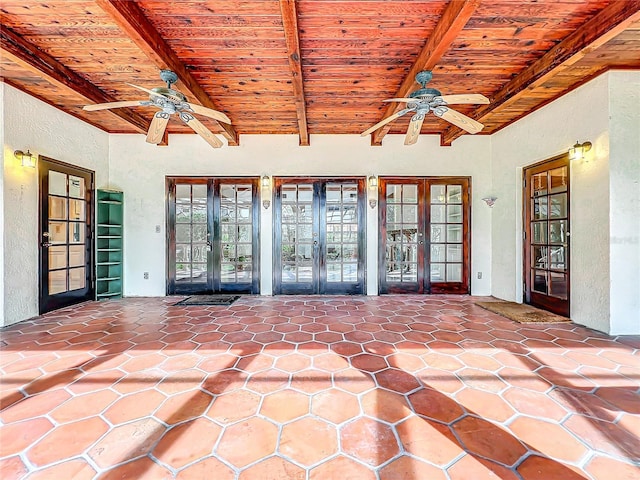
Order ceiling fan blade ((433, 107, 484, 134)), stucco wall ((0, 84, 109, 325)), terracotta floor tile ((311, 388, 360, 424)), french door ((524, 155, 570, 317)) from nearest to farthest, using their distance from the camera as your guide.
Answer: terracotta floor tile ((311, 388, 360, 424)) → ceiling fan blade ((433, 107, 484, 134)) → stucco wall ((0, 84, 109, 325)) → french door ((524, 155, 570, 317))

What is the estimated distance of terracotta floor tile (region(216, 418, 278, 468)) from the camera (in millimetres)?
1421

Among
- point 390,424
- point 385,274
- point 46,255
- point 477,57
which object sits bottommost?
point 390,424

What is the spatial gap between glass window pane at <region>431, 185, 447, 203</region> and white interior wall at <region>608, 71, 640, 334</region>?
7.71 ft

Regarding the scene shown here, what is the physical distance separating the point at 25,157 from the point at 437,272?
21.3 feet

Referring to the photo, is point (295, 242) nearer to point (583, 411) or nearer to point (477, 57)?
point (477, 57)

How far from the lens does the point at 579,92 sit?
11.5 feet

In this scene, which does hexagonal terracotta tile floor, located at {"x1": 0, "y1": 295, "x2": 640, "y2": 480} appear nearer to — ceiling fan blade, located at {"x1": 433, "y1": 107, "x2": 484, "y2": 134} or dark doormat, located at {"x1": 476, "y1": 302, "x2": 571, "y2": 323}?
dark doormat, located at {"x1": 476, "y1": 302, "x2": 571, "y2": 323}

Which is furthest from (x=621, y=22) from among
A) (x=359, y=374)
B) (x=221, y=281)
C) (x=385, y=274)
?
(x=221, y=281)

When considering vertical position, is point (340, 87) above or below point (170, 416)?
above

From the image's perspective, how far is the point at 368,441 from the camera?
60.4 inches

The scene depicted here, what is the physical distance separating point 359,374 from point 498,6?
10.9 ft

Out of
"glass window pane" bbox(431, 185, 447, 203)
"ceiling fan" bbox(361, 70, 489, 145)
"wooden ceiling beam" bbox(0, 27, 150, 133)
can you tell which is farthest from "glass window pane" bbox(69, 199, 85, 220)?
"glass window pane" bbox(431, 185, 447, 203)

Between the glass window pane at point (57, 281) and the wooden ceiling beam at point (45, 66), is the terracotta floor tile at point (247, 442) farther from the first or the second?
the glass window pane at point (57, 281)

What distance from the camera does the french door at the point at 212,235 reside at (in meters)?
5.28
